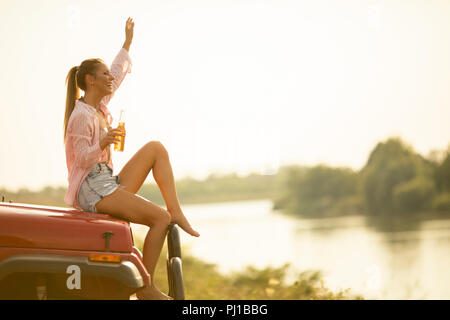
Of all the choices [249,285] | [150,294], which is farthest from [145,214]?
[249,285]

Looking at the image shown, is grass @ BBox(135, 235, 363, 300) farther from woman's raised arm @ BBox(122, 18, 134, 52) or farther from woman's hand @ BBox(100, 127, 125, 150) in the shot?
woman's hand @ BBox(100, 127, 125, 150)

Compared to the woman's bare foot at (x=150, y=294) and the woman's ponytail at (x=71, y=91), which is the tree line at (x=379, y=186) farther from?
the woman's bare foot at (x=150, y=294)

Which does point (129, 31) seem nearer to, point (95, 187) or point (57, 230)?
point (95, 187)

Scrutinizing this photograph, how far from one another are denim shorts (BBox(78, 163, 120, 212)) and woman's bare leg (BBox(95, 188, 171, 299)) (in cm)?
4

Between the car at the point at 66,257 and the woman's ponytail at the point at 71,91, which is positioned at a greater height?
the woman's ponytail at the point at 71,91

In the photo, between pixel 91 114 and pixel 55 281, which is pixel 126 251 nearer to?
pixel 55 281

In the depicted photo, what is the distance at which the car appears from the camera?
3.14m

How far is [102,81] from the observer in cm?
383

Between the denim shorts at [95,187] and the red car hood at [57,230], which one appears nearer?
the red car hood at [57,230]

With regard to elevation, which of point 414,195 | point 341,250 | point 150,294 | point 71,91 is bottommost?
point 341,250

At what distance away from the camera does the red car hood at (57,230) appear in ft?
10.4

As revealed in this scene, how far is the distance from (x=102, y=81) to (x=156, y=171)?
74 centimetres

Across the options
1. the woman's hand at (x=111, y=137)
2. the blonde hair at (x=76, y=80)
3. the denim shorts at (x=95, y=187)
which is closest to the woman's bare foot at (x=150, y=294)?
the denim shorts at (x=95, y=187)
